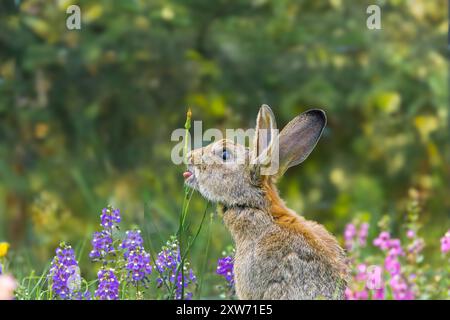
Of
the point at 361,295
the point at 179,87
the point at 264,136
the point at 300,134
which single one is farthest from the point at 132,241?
the point at 179,87

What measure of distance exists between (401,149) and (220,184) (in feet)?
13.8

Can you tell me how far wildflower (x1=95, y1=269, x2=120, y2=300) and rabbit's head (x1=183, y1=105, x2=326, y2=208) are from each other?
494 millimetres

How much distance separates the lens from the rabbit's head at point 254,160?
146 inches

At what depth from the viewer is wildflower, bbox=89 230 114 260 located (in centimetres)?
385

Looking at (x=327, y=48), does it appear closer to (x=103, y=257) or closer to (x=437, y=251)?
(x=437, y=251)

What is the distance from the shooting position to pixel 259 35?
7359mm

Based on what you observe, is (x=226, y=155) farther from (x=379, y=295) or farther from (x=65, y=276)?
(x=379, y=295)

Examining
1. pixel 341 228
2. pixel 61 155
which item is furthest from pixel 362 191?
pixel 61 155

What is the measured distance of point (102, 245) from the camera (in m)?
3.86

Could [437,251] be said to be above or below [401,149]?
below

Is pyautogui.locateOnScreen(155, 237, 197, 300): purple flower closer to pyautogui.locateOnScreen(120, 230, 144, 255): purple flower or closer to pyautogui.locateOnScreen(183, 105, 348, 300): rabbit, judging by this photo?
pyautogui.locateOnScreen(120, 230, 144, 255): purple flower

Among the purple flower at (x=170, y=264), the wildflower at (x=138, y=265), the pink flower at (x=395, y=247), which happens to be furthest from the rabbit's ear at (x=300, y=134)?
the pink flower at (x=395, y=247)
